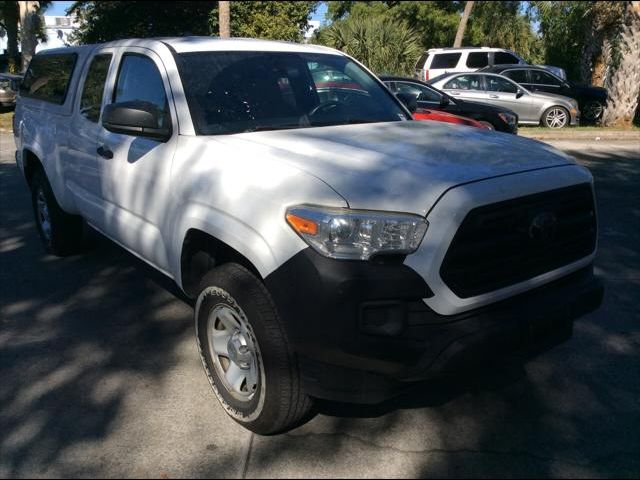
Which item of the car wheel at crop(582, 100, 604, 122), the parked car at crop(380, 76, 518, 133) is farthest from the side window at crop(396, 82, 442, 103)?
the car wheel at crop(582, 100, 604, 122)

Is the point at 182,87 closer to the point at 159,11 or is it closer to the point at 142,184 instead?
the point at 142,184

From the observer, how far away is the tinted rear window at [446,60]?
21500 millimetres

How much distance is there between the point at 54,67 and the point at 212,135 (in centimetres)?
288

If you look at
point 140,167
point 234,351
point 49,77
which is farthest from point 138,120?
point 49,77

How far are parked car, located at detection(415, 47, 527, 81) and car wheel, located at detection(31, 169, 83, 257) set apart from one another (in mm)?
17238

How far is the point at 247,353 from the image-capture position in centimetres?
311

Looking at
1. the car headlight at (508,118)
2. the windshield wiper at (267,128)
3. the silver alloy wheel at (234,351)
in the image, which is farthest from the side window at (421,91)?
the silver alloy wheel at (234,351)

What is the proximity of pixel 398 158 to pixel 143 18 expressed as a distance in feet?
92.2

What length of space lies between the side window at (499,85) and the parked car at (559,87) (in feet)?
4.96

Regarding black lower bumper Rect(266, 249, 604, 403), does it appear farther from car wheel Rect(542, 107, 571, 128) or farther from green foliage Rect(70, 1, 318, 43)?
green foliage Rect(70, 1, 318, 43)

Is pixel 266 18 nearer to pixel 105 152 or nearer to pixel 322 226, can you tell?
pixel 105 152

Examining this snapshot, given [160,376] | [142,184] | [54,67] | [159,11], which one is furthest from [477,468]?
[159,11]

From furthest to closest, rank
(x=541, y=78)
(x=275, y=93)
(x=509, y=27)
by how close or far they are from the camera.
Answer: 1. (x=509, y=27)
2. (x=541, y=78)
3. (x=275, y=93)

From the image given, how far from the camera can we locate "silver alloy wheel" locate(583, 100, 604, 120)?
59.3 feet
